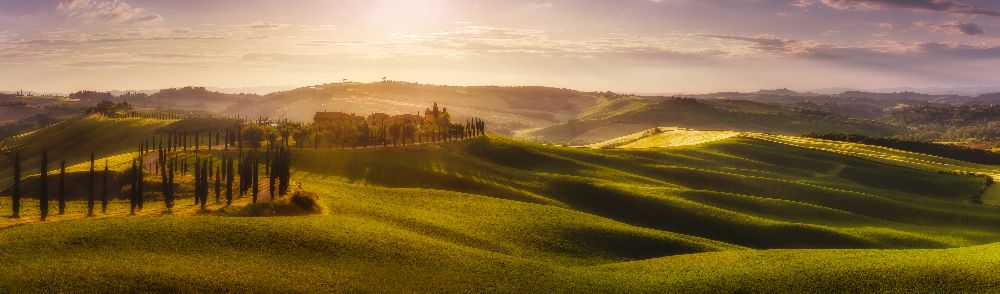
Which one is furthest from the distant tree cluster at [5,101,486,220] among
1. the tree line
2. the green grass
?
the green grass

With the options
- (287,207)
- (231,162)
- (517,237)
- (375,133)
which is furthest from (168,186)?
(375,133)

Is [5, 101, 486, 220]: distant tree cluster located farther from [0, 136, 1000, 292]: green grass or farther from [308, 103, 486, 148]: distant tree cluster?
[0, 136, 1000, 292]: green grass

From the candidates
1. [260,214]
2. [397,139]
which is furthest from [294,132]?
[260,214]

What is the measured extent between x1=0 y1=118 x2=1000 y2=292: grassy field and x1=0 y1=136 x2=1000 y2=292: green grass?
0.24 metres

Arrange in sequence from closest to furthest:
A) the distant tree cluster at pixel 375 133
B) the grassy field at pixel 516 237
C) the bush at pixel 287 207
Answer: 1. the grassy field at pixel 516 237
2. the bush at pixel 287 207
3. the distant tree cluster at pixel 375 133

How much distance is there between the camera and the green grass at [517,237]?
165ft

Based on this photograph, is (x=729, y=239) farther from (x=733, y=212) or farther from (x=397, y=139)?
(x=397, y=139)

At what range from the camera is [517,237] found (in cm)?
7681

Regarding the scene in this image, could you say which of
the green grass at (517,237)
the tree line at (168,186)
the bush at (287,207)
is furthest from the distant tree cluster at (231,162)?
the bush at (287,207)

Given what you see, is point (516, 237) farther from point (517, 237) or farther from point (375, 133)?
point (375, 133)

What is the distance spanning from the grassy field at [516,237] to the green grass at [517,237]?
24 centimetres

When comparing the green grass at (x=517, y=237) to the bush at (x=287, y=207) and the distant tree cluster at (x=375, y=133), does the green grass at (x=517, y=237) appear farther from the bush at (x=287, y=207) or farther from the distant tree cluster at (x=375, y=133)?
the distant tree cluster at (x=375, y=133)

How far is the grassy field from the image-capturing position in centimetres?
5025

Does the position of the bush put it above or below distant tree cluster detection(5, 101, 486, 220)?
below
